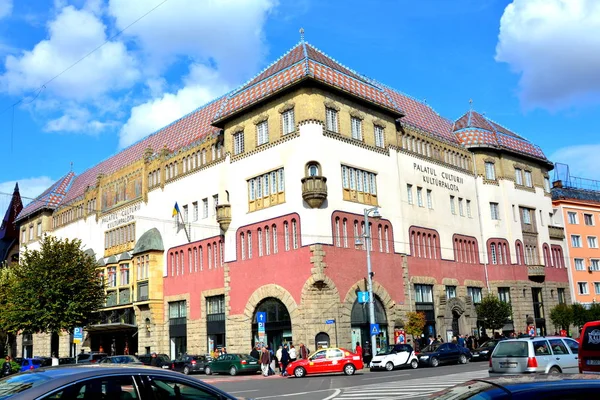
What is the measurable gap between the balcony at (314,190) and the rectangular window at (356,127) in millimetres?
5676

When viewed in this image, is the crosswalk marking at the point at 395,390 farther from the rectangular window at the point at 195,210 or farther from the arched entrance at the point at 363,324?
the rectangular window at the point at 195,210

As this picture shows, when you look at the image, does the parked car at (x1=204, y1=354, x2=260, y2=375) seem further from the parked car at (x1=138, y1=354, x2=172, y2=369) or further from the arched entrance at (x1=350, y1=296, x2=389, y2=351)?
the arched entrance at (x1=350, y1=296, x2=389, y2=351)

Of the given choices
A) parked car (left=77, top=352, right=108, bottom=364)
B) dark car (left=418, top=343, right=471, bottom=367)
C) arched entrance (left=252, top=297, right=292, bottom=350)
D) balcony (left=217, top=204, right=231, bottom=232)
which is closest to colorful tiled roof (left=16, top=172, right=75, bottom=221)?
parked car (left=77, top=352, right=108, bottom=364)

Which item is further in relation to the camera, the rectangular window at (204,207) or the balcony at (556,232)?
the balcony at (556,232)

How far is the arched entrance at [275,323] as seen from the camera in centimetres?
3850

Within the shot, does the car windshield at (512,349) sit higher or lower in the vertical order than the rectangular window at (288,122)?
lower

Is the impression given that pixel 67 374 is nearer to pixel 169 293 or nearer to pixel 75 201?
pixel 169 293

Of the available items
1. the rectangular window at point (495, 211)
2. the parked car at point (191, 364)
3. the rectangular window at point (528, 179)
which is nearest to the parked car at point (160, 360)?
the parked car at point (191, 364)

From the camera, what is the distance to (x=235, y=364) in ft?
119

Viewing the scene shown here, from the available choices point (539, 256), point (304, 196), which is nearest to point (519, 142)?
point (539, 256)

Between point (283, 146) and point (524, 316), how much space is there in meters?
27.5

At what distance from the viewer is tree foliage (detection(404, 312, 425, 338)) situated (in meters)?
41.2

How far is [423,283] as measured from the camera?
45219 mm

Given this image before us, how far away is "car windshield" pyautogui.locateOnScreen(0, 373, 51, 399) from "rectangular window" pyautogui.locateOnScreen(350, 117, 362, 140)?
36.6m
